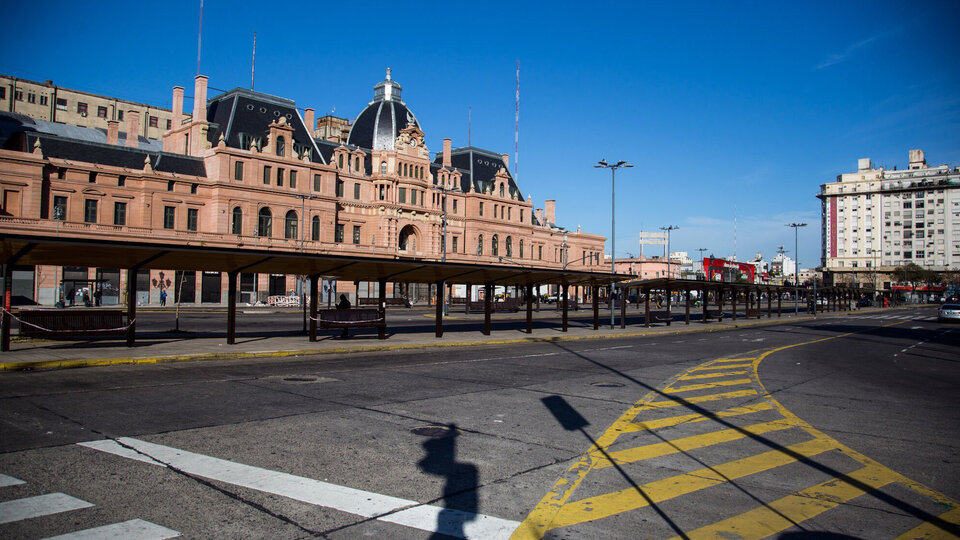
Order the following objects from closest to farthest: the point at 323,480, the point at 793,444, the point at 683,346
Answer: the point at 323,480, the point at 793,444, the point at 683,346

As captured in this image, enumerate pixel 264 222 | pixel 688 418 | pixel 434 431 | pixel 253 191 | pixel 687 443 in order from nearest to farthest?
pixel 687 443 < pixel 434 431 < pixel 688 418 < pixel 253 191 < pixel 264 222

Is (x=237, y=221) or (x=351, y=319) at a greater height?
(x=237, y=221)

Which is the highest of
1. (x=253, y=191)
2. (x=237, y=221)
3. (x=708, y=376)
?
(x=253, y=191)

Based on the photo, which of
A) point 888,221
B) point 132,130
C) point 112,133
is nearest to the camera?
point 112,133

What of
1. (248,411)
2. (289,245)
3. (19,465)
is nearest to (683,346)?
(248,411)

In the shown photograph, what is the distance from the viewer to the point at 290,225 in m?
66.7

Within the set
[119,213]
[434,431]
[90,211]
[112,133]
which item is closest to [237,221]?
[119,213]

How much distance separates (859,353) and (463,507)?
24100mm

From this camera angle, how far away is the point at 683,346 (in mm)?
26672

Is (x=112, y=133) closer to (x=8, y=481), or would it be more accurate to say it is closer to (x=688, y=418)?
→ (x=8, y=481)

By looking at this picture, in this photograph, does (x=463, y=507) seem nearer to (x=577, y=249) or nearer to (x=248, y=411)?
(x=248, y=411)

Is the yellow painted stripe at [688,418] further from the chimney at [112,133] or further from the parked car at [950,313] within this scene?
the chimney at [112,133]

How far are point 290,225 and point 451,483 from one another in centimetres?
6403

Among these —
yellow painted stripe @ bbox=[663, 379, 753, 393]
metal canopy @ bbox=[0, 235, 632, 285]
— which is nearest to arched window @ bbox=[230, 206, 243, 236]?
metal canopy @ bbox=[0, 235, 632, 285]
